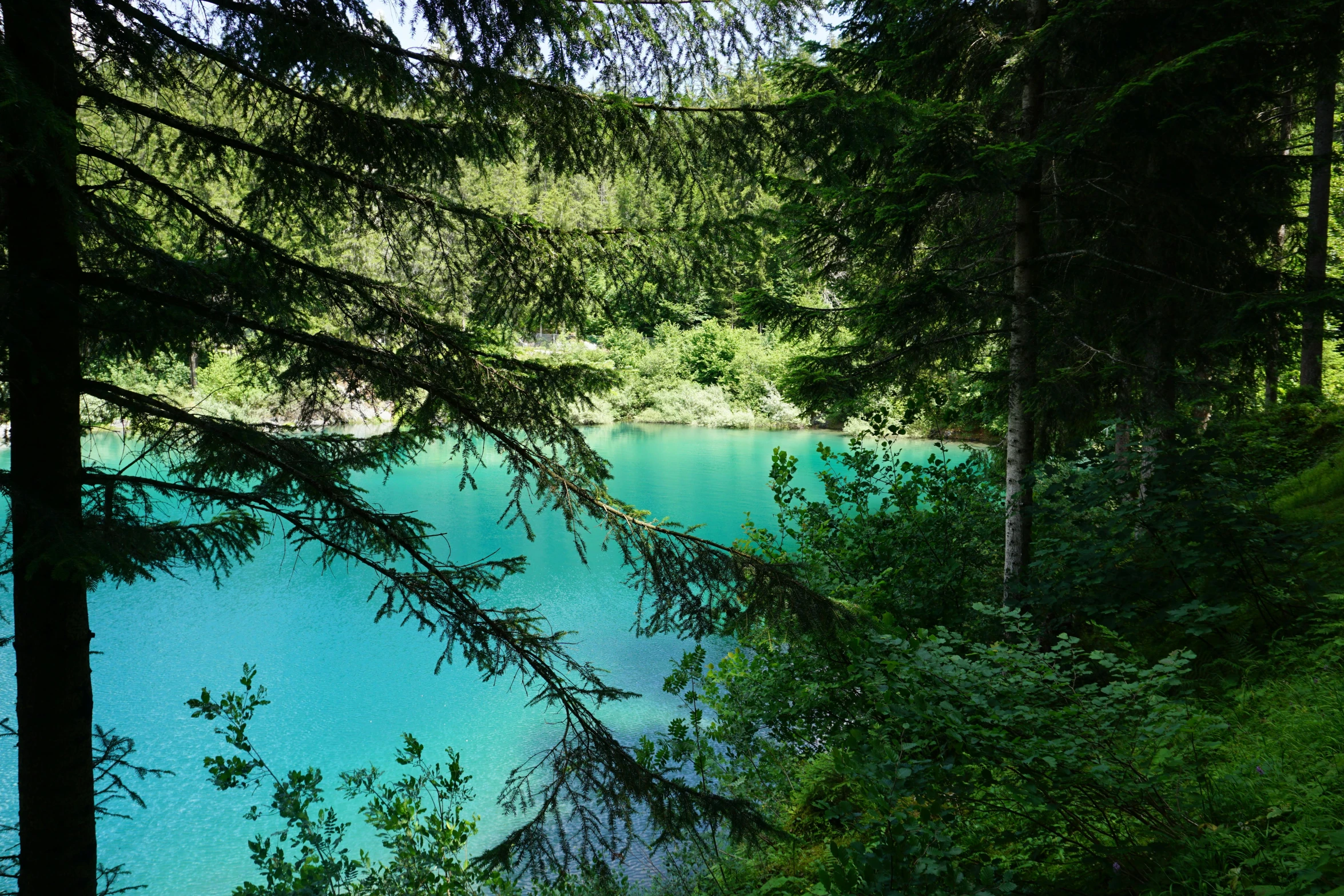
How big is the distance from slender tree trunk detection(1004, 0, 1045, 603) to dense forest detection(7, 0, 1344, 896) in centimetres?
18

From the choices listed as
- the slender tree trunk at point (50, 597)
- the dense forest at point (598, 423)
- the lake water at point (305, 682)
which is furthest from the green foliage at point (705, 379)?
the slender tree trunk at point (50, 597)

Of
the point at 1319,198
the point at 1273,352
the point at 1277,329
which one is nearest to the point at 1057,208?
the point at 1277,329

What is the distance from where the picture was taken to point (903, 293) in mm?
4645

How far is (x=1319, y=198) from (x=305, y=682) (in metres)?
10.7

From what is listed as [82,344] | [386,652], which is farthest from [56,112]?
[386,652]

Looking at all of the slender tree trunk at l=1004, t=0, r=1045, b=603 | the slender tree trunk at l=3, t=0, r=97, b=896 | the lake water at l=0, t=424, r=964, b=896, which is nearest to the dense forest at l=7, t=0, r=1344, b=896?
the slender tree trunk at l=3, t=0, r=97, b=896

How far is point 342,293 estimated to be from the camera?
2.62m

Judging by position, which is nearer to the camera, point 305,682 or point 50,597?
point 50,597

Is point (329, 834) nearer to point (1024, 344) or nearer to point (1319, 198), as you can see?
point (1024, 344)

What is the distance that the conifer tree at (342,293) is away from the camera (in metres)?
2.21

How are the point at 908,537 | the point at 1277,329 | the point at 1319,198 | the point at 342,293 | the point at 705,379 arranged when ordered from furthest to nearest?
the point at 705,379 < the point at 1319,198 < the point at 908,537 < the point at 1277,329 < the point at 342,293

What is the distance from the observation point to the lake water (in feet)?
18.2

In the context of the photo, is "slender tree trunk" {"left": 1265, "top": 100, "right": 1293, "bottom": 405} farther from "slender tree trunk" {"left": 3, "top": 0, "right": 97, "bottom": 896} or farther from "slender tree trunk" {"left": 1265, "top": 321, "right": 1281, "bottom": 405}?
"slender tree trunk" {"left": 3, "top": 0, "right": 97, "bottom": 896}

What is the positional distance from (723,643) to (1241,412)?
448 centimetres
